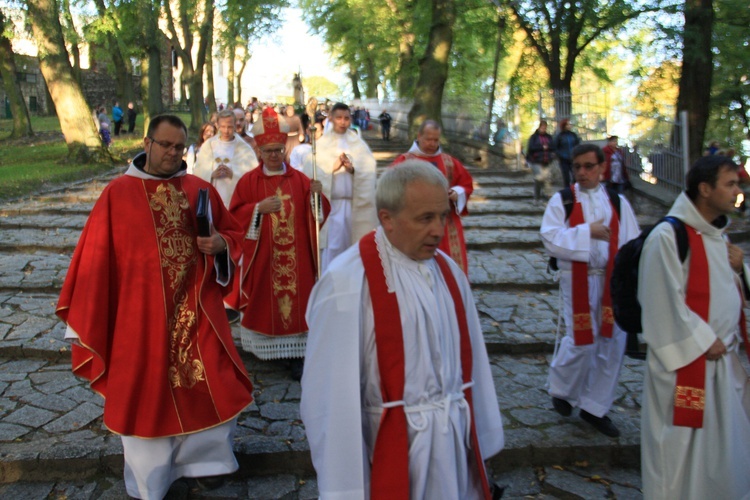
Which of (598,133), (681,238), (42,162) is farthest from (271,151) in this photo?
(42,162)

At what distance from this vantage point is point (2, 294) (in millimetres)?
8414

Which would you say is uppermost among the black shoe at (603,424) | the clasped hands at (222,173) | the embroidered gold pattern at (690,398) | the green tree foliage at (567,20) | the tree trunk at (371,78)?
the tree trunk at (371,78)

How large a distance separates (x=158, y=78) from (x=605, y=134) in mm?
13866

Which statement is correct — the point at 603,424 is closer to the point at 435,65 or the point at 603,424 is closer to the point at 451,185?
the point at 451,185

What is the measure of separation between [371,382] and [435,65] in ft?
59.2

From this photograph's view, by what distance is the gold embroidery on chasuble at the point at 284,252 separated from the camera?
6.40 metres

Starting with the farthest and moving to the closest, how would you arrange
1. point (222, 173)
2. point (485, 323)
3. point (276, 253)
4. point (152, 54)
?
point (152, 54) < point (222, 173) < point (485, 323) < point (276, 253)

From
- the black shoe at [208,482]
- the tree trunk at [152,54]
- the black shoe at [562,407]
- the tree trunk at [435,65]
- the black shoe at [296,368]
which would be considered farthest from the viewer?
the tree trunk at [152,54]

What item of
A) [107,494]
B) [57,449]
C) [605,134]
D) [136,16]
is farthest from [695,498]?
[136,16]

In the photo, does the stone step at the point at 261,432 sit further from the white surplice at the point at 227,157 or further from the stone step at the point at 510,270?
the white surplice at the point at 227,157

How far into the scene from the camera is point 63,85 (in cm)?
1772

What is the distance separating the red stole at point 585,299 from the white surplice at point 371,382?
7.46 ft

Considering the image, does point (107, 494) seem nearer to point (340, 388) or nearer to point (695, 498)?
point (340, 388)

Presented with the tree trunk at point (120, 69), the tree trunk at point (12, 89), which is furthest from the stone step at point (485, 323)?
the tree trunk at point (120, 69)
